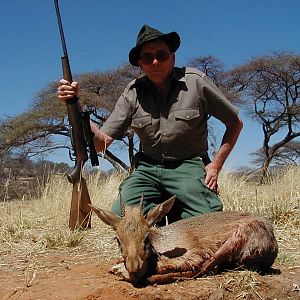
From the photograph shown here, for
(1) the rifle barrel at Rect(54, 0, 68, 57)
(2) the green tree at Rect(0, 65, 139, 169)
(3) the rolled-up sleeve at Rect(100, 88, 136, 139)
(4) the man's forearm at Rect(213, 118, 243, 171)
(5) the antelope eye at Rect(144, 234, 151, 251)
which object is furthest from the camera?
(2) the green tree at Rect(0, 65, 139, 169)

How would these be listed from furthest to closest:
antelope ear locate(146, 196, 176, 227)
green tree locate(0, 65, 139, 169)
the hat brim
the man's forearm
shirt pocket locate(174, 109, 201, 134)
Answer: green tree locate(0, 65, 139, 169), the man's forearm, shirt pocket locate(174, 109, 201, 134), the hat brim, antelope ear locate(146, 196, 176, 227)

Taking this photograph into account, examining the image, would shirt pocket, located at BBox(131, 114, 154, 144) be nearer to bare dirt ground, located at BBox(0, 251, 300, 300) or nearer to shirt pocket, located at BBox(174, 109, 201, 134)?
shirt pocket, located at BBox(174, 109, 201, 134)

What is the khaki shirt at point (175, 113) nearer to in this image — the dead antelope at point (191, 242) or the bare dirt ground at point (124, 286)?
the dead antelope at point (191, 242)

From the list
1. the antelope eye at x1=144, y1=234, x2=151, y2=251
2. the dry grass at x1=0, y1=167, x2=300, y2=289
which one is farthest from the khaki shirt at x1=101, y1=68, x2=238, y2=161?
the antelope eye at x1=144, y1=234, x2=151, y2=251

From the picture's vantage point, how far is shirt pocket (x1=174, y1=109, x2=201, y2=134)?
5777 mm

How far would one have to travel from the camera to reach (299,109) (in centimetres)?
2377

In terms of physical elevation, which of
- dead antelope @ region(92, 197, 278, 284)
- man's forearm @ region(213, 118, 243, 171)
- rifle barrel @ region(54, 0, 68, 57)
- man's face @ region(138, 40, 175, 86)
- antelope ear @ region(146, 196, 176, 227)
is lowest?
dead antelope @ region(92, 197, 278, 284)

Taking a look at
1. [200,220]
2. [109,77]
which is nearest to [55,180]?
[200,220]

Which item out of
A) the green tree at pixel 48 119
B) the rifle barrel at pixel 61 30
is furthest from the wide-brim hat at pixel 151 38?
the green tree at pixel 48 119

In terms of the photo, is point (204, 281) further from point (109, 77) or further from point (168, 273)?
point (109, 77)

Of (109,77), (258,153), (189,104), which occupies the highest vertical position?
(109,77)

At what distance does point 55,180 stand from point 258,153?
17918mm

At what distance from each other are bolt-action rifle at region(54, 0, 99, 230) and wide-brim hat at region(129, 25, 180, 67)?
0.82m

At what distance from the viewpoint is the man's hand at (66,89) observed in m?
5.82
